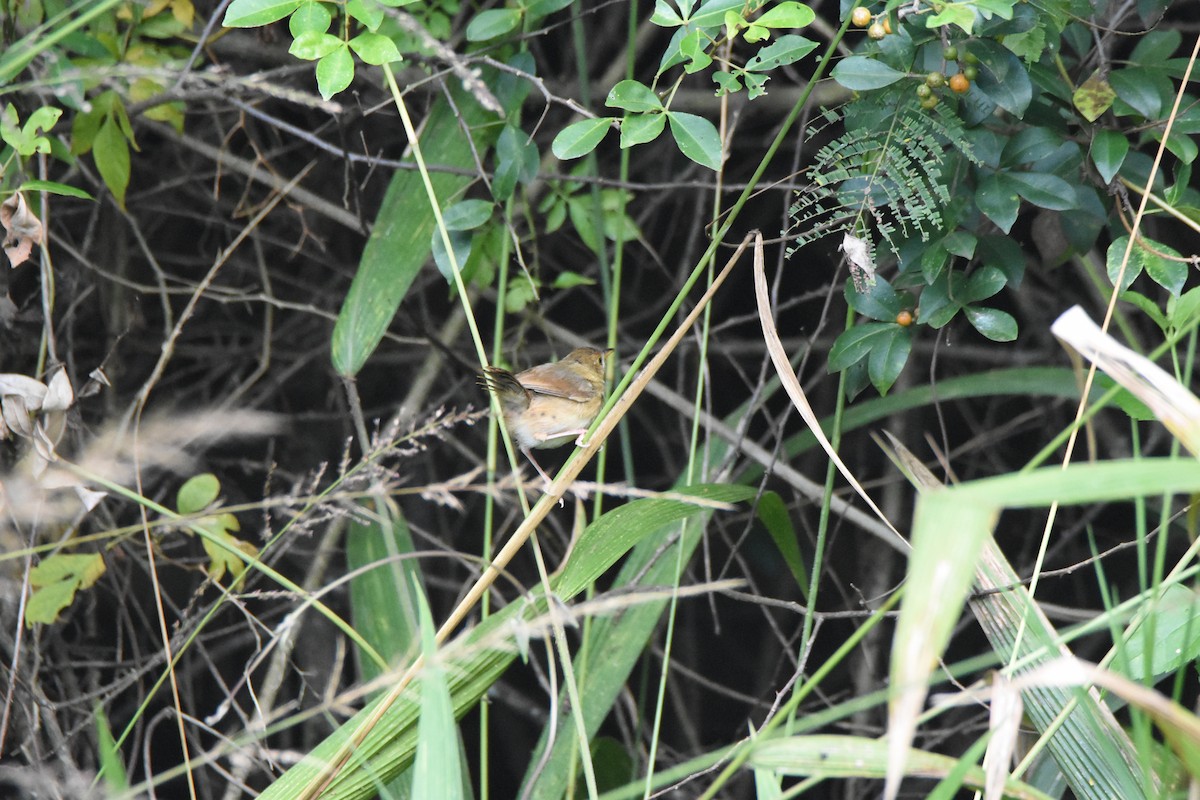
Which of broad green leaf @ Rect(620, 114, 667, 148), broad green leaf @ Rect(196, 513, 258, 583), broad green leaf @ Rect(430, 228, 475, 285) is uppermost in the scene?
broad green leaf @ Rect(620, 114, 667, 148)

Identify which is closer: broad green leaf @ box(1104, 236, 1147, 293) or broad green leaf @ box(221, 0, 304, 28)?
broad green leaf @ box(221, 0, 304, 28)

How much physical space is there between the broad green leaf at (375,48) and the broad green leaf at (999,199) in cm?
88

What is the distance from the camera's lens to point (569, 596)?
1.55 m

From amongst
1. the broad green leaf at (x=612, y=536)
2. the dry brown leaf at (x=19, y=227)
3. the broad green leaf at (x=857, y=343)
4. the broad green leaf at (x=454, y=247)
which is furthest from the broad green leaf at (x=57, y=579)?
the broad green leaf at (x=857, y=343)

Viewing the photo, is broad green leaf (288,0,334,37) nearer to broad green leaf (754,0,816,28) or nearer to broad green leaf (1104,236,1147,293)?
broad green leaf (754,0,816,28)

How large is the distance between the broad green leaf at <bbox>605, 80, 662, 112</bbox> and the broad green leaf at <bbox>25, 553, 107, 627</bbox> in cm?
127

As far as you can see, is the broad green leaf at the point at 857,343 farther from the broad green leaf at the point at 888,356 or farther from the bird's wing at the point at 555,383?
the bird's wing at the point at 555,383

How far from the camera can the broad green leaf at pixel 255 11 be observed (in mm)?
1484

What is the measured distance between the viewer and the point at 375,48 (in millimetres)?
1562

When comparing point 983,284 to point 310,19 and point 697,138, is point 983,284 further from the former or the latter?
point 310,19

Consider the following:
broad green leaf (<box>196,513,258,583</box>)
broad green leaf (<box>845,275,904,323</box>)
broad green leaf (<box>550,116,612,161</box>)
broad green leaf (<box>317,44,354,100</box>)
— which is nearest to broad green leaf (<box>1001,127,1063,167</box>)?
broad green leaf (<box>845,275,904,323</box>)

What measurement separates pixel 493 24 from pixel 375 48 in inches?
13.7

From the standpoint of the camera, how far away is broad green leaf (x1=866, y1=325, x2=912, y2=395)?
5.44 ft

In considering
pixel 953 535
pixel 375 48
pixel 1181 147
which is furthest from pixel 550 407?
pixel 953 535
